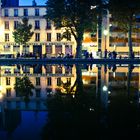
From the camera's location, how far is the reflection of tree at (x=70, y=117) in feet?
46.8

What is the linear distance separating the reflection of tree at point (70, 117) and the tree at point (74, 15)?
44.8 metres

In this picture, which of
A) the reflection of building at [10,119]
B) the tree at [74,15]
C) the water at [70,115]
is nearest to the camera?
the water at [70,115]

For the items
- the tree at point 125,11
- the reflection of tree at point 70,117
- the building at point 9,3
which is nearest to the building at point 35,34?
the building at point 9,3

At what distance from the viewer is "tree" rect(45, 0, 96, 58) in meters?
69.1

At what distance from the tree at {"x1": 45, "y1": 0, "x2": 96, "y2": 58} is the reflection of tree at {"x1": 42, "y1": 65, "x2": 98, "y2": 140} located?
4479 cm

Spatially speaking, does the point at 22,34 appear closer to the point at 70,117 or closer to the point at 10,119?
the point at 70,117

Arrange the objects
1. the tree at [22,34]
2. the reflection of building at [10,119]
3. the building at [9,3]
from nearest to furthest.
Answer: the reflection of building at [10,119] → the tree at [22,34] → the building at [9,3]

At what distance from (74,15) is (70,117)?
176 ft

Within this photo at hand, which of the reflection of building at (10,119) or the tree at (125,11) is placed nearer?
the reflection of building at (10,119)

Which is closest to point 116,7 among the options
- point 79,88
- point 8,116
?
point 79,88

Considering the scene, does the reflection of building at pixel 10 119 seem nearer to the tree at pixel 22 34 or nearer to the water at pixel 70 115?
the water at pixel 70 115

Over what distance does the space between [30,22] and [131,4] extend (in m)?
25.9

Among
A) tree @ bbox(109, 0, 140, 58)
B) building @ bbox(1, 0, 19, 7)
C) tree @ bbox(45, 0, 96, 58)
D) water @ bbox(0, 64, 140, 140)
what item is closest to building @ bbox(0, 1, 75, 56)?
building @ bbox(1, 0, 19, 7)

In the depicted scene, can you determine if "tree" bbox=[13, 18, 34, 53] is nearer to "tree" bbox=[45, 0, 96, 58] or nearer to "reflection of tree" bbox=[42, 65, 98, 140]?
"tree" bbox=[45, 0, 96, 58]
